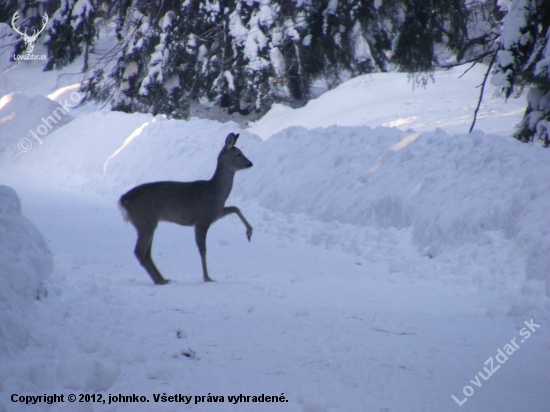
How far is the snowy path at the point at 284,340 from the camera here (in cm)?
433

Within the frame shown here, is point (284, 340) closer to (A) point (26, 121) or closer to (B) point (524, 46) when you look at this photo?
(B) point (524, 46)

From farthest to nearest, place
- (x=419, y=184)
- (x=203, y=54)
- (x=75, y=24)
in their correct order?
(x=75, y=24)
(x=203, y=54)
(x=419, y=184)

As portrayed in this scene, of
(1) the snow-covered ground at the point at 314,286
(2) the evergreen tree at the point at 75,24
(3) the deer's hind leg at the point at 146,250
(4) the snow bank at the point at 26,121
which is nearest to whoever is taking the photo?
(1) the snow-covered ground at the point at 314,286

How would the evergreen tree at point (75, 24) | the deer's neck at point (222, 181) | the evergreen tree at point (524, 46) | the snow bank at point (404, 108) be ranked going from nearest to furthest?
the evergreen tree at point (524, 46)
the deer's neck at point (222, 181)
the snow bank at point (404, 108)
the evergreen tree at point (75, 24)


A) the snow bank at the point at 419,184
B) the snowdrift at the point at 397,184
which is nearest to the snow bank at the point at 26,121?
the snowdrift at the point at 397,184

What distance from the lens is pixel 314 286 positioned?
761 cm

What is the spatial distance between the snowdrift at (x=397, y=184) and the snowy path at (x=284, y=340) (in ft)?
2.60

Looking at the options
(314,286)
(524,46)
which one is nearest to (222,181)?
(314,286)

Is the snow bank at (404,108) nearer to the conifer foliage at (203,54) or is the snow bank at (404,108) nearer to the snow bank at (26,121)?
the conifer foliage at (203,54)

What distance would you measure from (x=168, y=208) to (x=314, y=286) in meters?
1.92

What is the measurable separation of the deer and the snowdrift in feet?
7.77

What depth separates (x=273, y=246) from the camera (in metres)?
10.2

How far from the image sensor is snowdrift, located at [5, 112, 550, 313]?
8000mm

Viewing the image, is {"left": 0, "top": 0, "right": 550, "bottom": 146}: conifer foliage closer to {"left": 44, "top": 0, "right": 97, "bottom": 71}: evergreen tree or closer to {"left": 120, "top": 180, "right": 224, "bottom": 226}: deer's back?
{"left": 44, "top": 0, "right": 97, "bottom": 71}: evergreen tree
